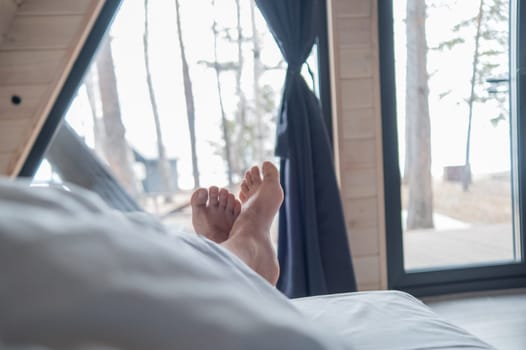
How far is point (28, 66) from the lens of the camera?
177 cm

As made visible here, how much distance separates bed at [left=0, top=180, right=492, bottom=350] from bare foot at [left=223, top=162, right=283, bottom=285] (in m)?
0.55

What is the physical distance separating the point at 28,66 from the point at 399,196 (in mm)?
1722

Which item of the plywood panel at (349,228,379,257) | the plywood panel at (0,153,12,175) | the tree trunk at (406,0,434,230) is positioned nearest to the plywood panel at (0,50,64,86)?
the plywood panel at (0,153,12,175)

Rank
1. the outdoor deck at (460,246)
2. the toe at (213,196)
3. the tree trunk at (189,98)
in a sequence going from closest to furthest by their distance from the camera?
the toe at (213,196) → the tree trunk at (189,98) → the outdoor deck at (460,246)

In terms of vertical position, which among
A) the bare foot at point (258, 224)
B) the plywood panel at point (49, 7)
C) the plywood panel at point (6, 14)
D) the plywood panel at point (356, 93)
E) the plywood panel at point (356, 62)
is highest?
the plywood panel at point (49, 7)

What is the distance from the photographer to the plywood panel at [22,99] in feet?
5.80

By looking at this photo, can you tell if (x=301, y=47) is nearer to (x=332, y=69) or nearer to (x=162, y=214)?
(x=332, y=69)

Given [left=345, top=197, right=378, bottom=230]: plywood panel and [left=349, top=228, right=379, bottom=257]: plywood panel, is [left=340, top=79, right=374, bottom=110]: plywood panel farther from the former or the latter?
[left=349, top=228, right=379, bottom=257]: plywood panel

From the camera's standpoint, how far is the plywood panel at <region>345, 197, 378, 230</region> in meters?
1.93

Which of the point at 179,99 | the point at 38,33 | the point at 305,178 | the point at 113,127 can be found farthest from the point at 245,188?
the point at 38,33

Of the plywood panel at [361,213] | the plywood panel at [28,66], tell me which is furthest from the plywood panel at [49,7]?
the plywood panel at [361,213]

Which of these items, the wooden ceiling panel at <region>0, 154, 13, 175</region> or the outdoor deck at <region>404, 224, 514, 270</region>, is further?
the outdoor deck at <region>404, 224, 514, 270</region>

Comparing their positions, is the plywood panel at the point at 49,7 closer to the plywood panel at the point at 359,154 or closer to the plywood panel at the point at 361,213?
the plywood panel at the point at 359,154

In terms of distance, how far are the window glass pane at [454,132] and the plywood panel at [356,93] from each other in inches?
7.5
